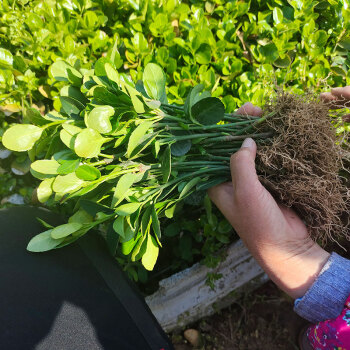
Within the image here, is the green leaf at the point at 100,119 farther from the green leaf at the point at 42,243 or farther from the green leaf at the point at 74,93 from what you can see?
the green leaf at the point at 42,243

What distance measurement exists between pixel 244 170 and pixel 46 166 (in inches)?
21.5

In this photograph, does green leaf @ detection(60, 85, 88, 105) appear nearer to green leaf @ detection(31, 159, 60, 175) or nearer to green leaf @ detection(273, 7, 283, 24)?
green leaf @ detection(31, 159, 60, 175)

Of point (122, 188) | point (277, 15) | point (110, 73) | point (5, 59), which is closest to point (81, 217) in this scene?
point (122, 188)

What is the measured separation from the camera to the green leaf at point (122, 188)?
0.83 meters

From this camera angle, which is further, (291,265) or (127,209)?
(291,265)

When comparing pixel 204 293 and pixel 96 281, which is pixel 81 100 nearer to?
pixel 96 281

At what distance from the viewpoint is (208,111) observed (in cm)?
102

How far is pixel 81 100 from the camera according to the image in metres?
1.02

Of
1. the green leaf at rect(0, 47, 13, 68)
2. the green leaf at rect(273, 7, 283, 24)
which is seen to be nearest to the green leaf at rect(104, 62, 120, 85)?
the green leaf at rect(0, 47, 13, 68)

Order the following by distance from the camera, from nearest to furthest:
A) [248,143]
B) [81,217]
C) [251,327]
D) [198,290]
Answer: [81,217] < [248,143] < [198,290] < [251,327]

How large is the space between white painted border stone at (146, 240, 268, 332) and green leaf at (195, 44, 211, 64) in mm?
790

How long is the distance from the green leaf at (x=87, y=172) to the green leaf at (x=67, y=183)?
28 millimetres

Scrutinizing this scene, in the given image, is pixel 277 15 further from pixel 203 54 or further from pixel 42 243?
pixel 42 243

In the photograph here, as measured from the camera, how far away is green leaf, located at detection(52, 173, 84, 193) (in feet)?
2.83
